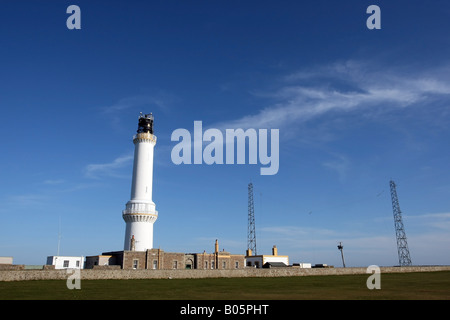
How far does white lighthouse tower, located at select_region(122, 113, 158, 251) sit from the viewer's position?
60.9 m

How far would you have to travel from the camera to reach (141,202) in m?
61.8

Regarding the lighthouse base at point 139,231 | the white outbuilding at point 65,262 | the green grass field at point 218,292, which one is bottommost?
the green grass field at point 218,292

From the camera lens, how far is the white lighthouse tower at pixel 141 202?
60906 millimetres

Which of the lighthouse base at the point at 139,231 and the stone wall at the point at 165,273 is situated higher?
the lighthouse base at the point at 139,231

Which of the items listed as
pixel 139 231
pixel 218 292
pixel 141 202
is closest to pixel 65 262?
pixel 139 231

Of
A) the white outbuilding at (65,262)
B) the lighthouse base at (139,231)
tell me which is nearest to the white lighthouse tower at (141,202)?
the lighthouse base at (139,231)

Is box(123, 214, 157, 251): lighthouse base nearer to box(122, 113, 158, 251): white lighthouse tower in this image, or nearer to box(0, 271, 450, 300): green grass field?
box(122, 113, 158, 251): white lighthouse tower

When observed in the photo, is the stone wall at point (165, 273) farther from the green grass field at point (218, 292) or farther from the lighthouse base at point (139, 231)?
the lighthouse base at point (139, 231)

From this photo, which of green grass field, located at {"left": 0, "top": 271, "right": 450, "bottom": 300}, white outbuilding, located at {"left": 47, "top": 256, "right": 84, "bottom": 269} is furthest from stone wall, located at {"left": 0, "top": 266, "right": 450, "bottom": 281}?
white outbuilding, located at {"left": 47, "top": 256, "right": 84, "bottom": 269}

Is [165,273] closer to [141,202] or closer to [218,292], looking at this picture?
[218,292]
